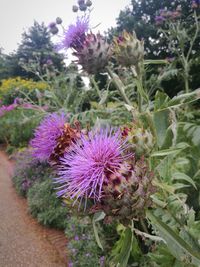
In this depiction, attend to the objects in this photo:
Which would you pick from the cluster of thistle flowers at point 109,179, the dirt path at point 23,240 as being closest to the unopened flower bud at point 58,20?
the dirt path at point 23,240

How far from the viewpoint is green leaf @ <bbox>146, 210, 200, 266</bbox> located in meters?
1.05

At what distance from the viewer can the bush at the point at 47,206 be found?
3.75m

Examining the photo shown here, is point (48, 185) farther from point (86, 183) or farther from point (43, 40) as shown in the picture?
point (43, 40)

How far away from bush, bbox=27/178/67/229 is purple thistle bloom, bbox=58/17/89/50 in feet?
5.92

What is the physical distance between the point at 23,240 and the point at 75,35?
2.26m

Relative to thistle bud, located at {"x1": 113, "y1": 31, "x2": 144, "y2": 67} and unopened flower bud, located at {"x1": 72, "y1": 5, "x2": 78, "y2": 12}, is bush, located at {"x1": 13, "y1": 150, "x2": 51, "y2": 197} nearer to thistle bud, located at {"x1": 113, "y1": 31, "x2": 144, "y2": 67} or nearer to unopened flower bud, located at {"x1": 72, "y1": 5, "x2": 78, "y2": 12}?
unopened flower bud, located at {"x1": 72, "y1": 5, "x2": 78, "y2": 12}

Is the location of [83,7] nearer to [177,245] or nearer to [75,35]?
[75,35]

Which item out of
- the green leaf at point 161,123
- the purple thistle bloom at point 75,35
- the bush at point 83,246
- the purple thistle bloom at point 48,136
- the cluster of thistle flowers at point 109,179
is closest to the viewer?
the cluster of thistle flowers at point 109,179

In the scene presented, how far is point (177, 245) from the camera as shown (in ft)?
3.49

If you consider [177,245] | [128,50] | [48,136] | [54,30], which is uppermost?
[54,30]

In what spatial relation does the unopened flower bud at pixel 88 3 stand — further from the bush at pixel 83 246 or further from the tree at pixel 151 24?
the tree at pixel 151 24

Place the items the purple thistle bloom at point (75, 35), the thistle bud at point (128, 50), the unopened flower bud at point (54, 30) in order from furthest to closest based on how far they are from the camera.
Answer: the unopened flower bud at point (54, 30)
the purple thistle bloom at point (75, 35)
the thistle bud at point (128, 50)

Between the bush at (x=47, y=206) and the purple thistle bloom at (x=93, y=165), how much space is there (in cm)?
240

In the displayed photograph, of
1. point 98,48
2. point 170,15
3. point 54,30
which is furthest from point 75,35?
point 170,15
